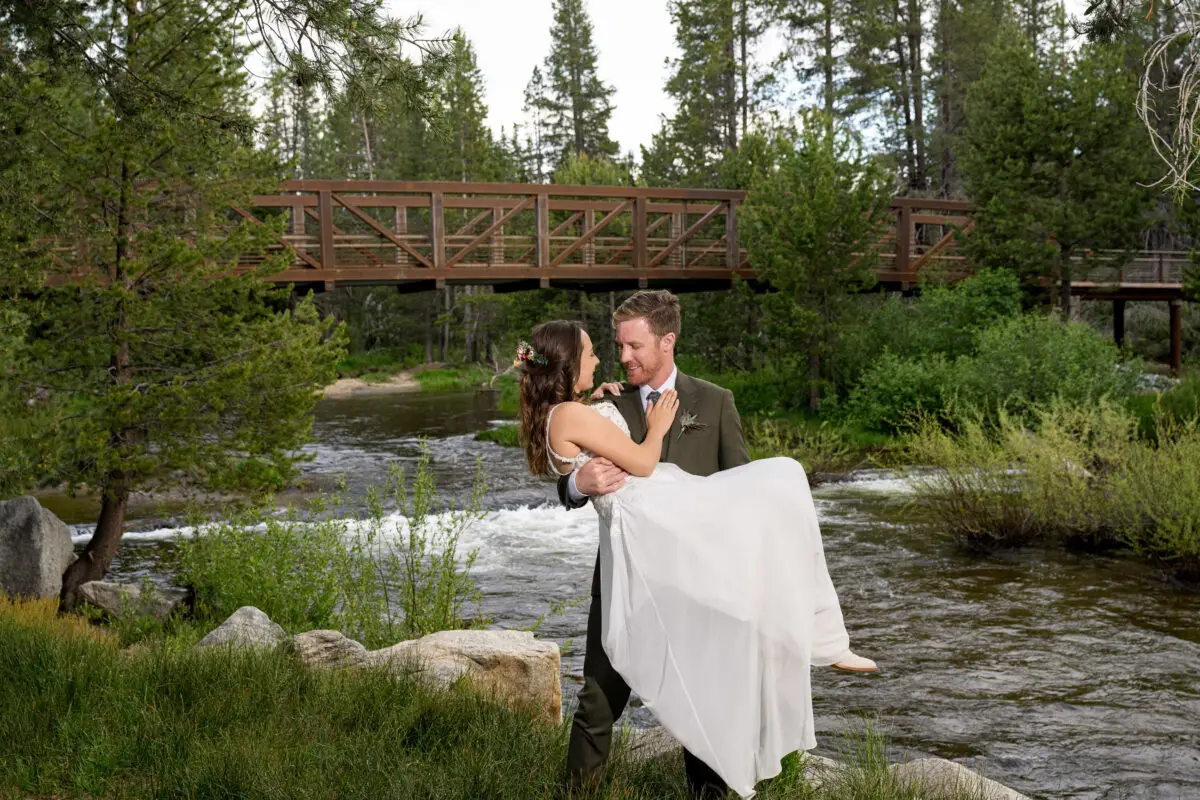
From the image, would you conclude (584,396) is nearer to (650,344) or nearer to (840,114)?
(650,344)

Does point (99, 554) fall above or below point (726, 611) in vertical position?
below

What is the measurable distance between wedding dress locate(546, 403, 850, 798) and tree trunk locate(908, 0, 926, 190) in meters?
39.1

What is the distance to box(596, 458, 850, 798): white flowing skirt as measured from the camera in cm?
344

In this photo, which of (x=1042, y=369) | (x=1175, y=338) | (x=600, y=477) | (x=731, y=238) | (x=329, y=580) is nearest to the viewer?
(x=600, y=477)

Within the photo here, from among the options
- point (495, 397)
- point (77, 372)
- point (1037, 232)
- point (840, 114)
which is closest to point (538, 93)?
point (840, 114)

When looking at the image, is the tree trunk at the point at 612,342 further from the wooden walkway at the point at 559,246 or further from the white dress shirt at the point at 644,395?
the white dress shirt at the point at 644,395

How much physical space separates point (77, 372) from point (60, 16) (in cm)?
395

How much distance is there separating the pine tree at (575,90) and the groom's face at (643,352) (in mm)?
57608

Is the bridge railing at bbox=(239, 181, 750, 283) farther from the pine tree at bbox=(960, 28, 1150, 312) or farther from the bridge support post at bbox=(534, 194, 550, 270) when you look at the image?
the pine tree at bbox=(960, 28, 1150, 312)

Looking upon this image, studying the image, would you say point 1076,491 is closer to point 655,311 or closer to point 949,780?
point 949,780

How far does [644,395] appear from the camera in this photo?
3857 mm

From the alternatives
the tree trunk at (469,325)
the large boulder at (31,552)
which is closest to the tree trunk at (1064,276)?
the large boulder at (31,552)

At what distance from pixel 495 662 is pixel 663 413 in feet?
9.43

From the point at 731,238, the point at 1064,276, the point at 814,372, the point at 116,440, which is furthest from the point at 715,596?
the point at 1064,276
